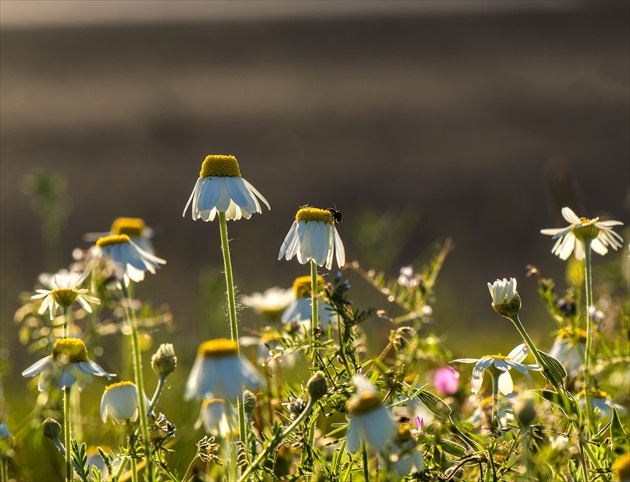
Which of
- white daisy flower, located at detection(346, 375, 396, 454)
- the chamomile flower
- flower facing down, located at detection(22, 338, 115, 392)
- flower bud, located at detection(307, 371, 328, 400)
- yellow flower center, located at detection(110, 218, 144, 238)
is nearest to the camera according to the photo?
white daisy flower, located at detection(346, 375, 396, 454)

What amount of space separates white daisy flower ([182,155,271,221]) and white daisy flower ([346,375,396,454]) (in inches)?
24.8

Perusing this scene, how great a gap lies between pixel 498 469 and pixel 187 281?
5.65 metres

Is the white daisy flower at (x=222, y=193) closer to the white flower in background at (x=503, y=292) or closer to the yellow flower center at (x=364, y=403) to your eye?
the white flower in background at (x=503, y=292)

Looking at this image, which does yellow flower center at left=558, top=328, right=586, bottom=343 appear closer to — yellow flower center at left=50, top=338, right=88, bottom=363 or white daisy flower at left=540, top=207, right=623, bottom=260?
white daisy flower at left=540, top=207, right=623, bottom=260

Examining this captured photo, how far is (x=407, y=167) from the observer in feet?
34.8

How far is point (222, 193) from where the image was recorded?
2.22 metres

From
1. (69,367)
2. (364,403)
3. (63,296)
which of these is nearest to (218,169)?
(63,296)

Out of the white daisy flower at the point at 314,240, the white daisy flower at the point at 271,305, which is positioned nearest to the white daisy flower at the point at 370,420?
the white daisy flower at the point at 314,240

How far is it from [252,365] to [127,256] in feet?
1.16

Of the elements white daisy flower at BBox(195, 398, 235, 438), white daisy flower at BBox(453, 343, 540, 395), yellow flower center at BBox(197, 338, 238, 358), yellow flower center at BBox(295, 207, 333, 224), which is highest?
yellow flower center at BBox(295, 207, 333, 224)

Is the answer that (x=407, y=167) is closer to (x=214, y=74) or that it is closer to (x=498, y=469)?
(x=214, y=74)

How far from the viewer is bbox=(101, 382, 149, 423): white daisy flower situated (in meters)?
2.05

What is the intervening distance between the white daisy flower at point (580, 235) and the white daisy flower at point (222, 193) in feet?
2.14

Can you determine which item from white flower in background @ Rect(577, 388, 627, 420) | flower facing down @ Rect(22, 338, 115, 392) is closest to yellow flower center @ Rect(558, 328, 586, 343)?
white flower in background @ Rect(577, 388, 627, 420)
